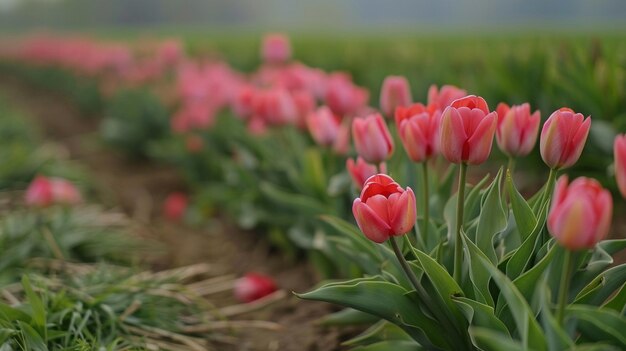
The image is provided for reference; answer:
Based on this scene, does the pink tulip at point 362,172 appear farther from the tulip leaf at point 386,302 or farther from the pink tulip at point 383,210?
A: the pink tulip at point 383,210

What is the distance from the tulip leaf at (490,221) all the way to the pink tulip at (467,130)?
0.16m

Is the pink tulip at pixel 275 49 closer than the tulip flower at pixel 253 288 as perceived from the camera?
No

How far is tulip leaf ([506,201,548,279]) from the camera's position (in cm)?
165

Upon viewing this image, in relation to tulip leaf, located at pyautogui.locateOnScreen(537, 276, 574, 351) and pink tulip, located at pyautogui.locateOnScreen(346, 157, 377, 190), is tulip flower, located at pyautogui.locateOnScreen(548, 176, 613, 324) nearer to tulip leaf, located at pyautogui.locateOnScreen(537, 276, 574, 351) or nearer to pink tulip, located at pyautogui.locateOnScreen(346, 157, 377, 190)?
tulip leaf, located at pyautogui.locateOnScreen(537, 276, 574, 351)

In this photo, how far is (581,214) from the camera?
121cm

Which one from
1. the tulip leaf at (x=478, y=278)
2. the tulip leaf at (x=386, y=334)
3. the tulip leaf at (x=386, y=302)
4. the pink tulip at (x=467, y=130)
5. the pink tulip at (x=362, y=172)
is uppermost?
the pink tulip at (x=467, y=130)

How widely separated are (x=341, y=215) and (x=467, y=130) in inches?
54.7

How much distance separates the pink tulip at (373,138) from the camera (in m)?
2.01

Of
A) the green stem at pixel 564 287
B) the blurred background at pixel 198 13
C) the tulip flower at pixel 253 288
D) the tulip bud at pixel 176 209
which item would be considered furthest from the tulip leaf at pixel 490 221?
the blurred background at pixel 198 13

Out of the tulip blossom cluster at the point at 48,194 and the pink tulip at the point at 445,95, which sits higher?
the pink tulip at the point at 445,95

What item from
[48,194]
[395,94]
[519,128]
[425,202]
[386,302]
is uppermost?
[519,128]

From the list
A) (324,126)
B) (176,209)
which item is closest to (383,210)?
(324,126)

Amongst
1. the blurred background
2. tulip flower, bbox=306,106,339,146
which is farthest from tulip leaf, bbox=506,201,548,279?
the blurred background

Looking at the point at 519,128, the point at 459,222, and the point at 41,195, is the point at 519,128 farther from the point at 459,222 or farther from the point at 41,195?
the point at 41,195
